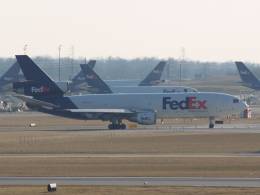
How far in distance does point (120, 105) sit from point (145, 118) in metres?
3.33

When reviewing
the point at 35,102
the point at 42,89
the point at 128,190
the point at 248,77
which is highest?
the point at 42,89

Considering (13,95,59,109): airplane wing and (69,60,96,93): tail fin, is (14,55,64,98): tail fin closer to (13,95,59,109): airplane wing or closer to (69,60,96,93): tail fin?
(13,95,59,109): airplane wing

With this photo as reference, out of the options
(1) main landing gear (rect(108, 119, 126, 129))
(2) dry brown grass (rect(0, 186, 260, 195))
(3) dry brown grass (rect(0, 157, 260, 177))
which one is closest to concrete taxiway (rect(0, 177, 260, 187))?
(2) dry brown grass (rect(0, 186, 260, 195))

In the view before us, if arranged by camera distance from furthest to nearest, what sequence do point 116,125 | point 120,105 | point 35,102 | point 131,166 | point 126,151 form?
1. point 120,105
2. point 116,125
3. point 35,102
4. point 126,151
5. point 131,166

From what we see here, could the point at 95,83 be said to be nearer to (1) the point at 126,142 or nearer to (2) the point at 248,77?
(2) the point at 248,77

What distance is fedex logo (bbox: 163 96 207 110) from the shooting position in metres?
106

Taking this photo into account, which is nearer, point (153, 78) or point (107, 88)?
point (107, 88)

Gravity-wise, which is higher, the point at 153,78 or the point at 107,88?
the point at 153,78

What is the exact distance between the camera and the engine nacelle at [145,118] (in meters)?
106

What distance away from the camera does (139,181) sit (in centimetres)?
5091

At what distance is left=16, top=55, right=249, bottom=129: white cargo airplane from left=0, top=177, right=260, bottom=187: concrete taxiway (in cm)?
5274

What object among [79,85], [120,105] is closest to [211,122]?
[120,105]

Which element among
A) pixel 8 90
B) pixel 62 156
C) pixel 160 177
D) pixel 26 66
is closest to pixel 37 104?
pixel 26 66

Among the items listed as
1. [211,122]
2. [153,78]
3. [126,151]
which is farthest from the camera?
[153,78]
